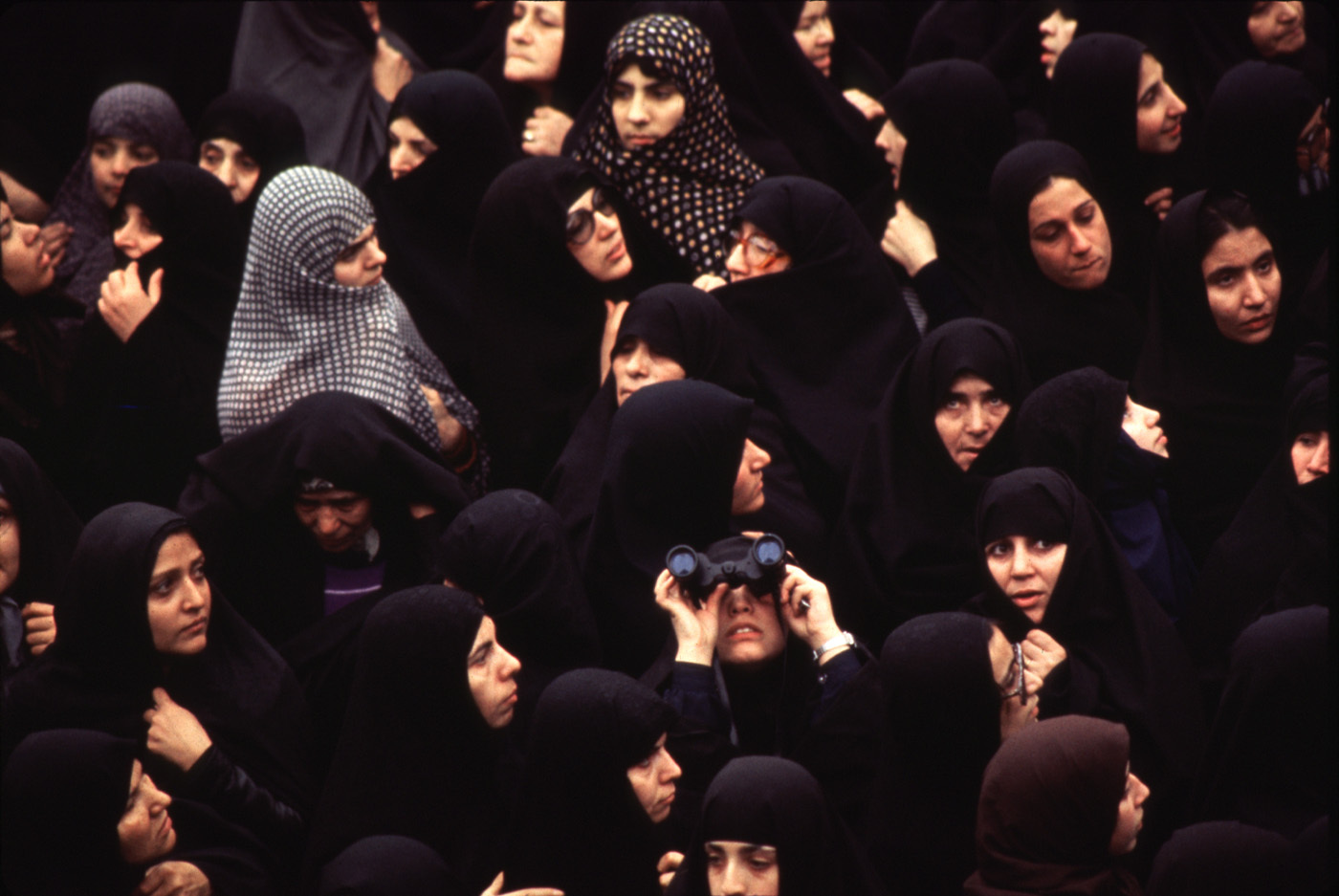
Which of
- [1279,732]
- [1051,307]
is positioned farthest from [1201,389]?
[1279,732]

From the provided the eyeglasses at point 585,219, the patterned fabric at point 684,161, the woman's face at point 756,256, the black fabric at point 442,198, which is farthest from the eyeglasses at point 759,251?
the black fabric at point 442,198

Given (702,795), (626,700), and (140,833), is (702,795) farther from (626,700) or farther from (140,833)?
(140,833)

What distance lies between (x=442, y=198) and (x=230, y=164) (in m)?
0.79

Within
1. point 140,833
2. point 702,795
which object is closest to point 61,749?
point 140,833

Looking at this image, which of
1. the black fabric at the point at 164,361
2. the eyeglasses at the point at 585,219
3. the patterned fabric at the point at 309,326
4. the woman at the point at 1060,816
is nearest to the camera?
the woman at the point at 1060,816

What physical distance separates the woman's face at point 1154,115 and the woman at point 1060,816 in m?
2.83

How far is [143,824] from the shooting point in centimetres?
377

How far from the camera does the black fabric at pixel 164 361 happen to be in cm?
531

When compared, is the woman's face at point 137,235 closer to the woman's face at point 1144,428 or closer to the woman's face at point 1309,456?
the woman's face at point 1309,456

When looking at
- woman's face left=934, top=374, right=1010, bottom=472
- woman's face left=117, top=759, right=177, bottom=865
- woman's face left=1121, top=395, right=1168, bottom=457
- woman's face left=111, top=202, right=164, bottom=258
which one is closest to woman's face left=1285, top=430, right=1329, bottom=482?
woman's face left=1121, top=395, right=1168, bottom=457

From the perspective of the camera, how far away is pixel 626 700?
3.87 metres

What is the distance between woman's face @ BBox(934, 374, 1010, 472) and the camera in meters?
4.71

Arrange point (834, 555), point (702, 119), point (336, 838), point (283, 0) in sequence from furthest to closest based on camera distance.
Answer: point (283, 0) → point (702, 119) → point (834, 555) → point (336, 838)

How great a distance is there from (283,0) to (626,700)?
163 inches
